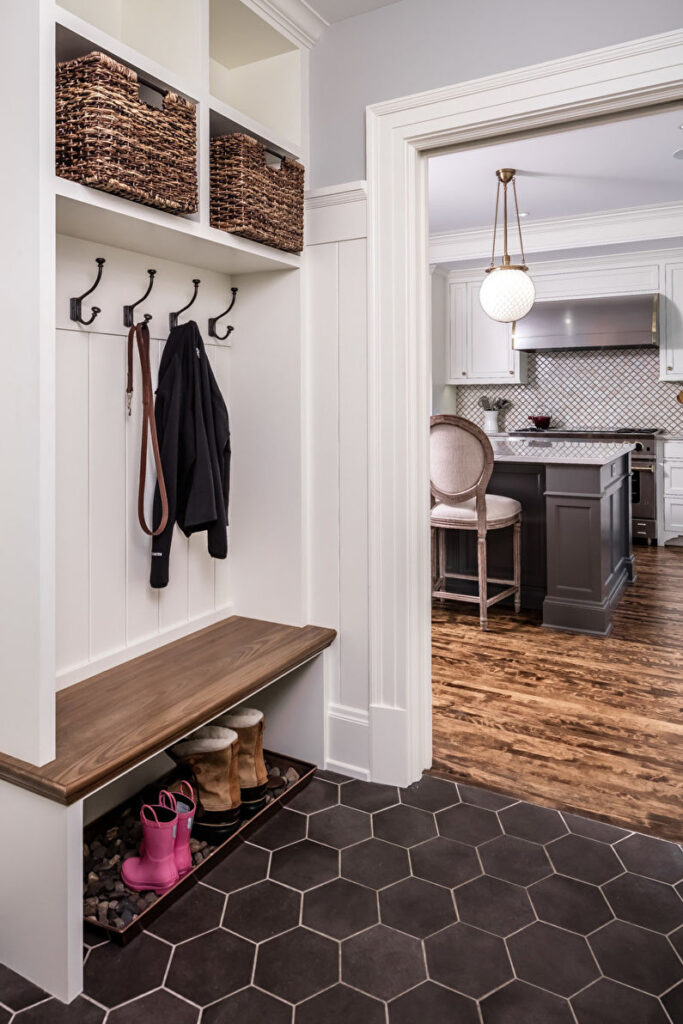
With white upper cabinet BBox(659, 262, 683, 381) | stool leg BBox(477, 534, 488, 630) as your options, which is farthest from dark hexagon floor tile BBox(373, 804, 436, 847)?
white upper cabinet BBox(659, 262, 683, 381)

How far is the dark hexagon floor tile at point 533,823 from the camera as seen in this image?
2.12 meters

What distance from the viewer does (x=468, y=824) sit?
2.17m

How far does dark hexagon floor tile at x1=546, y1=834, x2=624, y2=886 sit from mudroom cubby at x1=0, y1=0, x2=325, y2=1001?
0.79 meters

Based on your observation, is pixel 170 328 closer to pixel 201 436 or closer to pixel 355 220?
pixel 201 436

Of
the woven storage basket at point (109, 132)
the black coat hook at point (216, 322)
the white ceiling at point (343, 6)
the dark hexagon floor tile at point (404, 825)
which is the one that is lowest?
the dark hexagon floor tile at point (404, 825)

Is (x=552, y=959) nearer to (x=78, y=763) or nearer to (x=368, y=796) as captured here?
(x=368, y=796)

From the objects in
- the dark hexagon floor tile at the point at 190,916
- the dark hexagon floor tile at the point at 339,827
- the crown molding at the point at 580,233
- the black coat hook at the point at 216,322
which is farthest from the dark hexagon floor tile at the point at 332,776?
the crown molding at the point at 580,233

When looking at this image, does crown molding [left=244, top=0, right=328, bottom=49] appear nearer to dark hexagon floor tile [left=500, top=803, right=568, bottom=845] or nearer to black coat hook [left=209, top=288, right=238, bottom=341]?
black coat hook [left=209, top=288, right=238, bottom=341]

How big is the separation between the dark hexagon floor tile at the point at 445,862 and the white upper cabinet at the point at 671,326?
5.61 m

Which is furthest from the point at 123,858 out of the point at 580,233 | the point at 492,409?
the point at 492,409

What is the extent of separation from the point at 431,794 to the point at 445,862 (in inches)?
13.8

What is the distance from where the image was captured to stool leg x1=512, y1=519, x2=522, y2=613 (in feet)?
14.1

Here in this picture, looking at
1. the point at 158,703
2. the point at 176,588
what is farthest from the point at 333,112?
the point at 158,703

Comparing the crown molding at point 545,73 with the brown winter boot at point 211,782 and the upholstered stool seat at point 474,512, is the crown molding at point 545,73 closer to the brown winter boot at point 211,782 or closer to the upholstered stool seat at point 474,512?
the brown winter boot at point 211,782
